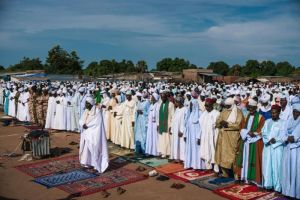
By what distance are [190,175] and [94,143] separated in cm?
225

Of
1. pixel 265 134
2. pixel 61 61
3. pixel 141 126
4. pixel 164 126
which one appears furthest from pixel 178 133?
pixel 61 61

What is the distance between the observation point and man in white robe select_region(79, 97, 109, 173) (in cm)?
776

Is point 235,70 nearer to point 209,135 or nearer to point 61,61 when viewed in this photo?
point 61,61

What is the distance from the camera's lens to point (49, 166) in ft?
27.2

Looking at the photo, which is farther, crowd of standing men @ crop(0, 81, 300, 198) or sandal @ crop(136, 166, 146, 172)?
sandal @ crop(136, 166, 146, 172)

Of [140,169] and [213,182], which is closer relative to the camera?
[213,182]

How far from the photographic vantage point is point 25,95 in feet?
51.6

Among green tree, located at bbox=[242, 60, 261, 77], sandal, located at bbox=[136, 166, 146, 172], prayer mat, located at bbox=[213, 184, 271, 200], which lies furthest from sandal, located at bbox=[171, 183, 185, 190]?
green tree, located at bbox=[242, 60, 261, 77]

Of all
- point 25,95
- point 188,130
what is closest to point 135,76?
point 25,95

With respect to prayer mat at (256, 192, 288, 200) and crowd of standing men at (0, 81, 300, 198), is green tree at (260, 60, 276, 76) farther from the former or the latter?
prayer mat at (256, 192, 288, 200)

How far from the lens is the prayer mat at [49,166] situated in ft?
25.6

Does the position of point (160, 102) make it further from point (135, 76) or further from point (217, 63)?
point (217, 63)

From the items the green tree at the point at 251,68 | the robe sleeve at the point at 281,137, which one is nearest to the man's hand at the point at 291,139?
the robe sleeve at the point at 281,137

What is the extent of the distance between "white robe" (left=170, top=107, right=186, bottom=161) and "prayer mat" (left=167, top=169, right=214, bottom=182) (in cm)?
60
